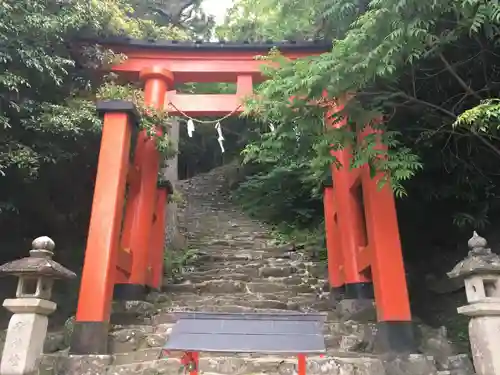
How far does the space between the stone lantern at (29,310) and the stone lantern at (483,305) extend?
3.87 m

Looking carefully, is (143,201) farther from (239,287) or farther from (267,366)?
(267,366)

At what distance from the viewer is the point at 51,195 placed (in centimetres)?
803

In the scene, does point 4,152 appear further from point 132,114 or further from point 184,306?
point 184,306

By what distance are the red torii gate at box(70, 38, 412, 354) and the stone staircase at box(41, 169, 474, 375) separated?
14.9 inches

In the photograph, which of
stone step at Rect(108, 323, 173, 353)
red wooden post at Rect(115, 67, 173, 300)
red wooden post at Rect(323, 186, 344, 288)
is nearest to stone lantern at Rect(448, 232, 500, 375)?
red wooden post at Rect(323, 186, 344, 288)

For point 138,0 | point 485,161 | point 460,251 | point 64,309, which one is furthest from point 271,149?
point 138,0

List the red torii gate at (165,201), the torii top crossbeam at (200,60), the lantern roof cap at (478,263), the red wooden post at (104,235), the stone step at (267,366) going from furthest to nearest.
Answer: the torii top crossbeam at (200,60)
the red torii gate at (165,201)
the red wooden post at (104,235)
the stone step at (267,366)
the lantern roof cap at (478,263)

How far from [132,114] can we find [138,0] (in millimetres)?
11672

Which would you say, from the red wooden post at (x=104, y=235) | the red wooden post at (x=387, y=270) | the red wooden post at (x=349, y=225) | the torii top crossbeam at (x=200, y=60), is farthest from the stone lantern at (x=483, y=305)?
the torii top crossbeam at (x=200, y=60)

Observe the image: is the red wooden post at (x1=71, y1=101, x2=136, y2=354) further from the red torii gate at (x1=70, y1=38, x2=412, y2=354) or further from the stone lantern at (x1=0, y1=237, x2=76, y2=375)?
the stone lantern at (x1=0, y1=237, x2=76, y2=375)

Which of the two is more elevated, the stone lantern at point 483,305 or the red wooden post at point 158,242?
the red wooden post at point 158,242

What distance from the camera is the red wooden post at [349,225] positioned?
6176 millimetres

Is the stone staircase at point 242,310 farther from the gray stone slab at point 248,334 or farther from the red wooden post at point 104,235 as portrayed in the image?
the gray stone slab at point 248,334

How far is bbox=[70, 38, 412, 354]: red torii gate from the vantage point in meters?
4.96
